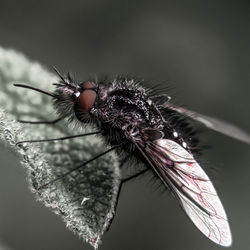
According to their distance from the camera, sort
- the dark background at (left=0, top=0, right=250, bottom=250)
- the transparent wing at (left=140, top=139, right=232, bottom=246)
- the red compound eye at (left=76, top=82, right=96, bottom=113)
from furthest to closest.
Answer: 1. the dark background at (left=0, top=0, right=250, bottom=250)
2. the red compound eye at (left=76, top=82, right=96, bottom=113)
3. the transparent wing at (left=140, top=139, right=232, bottom=246)

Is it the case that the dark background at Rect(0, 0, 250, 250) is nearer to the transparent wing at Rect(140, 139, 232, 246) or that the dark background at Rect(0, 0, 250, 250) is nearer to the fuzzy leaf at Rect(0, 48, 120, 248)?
the fuzzy leaf at Rect(0, 48, 120, 248)

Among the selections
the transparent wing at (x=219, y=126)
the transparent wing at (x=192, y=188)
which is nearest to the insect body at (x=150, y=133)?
the transparent wing at (x=192, y=188)

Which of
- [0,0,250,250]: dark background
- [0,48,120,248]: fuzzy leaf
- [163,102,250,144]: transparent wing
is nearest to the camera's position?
[0,48,120,248]: fuzzy leaf

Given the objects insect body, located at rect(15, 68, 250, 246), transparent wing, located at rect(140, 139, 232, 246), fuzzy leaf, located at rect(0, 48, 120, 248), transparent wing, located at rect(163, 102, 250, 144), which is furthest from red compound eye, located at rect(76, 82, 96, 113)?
transparent wing, located at rect(163, 102, 250, 144)

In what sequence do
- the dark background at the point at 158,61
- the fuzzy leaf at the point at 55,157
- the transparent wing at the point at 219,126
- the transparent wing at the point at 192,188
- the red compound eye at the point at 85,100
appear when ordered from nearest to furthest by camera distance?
the fuzzy leaf at the point at 55,157 < the transparent wing at the point at 192,188 < the red compound eye at the point at 85,100 < the transparent wing at the point at 219,126 < the dark background at the point at 158,61

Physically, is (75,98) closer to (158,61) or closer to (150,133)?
(150,133)

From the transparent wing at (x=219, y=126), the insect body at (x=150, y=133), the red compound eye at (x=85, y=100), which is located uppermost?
the red compound eye at (x=85, y=100)

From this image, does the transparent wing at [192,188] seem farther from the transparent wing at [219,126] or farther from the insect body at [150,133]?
the transparent wing at [219,126]

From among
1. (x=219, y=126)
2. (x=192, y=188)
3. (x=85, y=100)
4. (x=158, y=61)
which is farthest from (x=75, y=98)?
(x=158, y=61)
